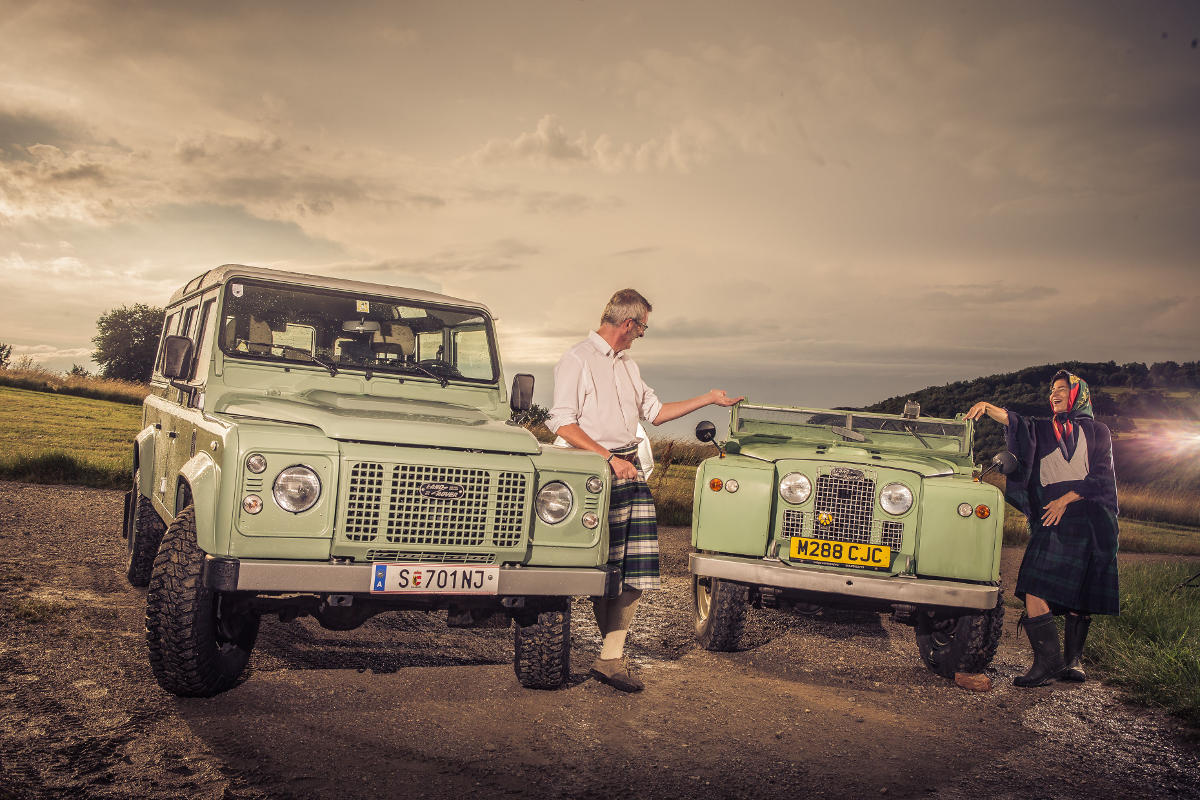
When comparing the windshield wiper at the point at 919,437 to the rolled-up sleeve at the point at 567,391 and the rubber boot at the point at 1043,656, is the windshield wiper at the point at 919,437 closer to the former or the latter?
the rubber boot at the point at 1043,656

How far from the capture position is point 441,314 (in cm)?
628

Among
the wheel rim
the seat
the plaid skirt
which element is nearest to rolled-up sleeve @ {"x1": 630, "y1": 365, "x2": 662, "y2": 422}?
the plaid skirt

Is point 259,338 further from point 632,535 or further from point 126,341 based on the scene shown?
point 126,341

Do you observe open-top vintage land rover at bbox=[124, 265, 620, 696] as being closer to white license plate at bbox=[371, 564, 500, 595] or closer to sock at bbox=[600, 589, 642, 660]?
white license plate at bbox=[371, 564, 500, 595]

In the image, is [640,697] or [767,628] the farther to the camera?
[767,628]

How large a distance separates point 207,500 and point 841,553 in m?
3.96

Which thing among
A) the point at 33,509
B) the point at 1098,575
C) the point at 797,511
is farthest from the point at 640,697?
the point at 33,509

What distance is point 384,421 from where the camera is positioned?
15.1ft

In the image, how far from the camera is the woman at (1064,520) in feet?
20.5

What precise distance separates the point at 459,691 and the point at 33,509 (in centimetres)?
958

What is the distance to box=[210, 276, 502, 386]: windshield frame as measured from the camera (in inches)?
223

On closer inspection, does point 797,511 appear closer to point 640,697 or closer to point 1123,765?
point 640,697

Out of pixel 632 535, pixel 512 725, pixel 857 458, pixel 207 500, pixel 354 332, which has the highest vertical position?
pixel 354 332

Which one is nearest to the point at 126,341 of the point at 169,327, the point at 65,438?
the point at 65,438
